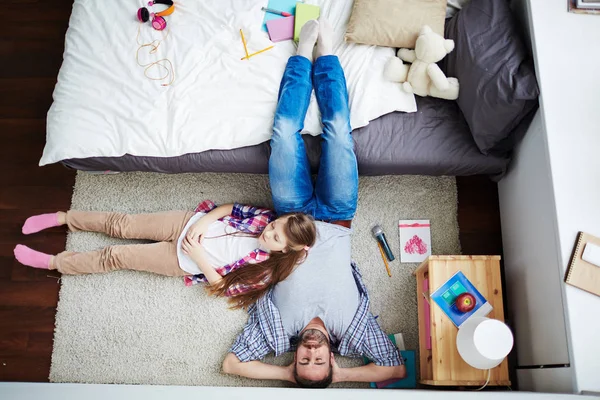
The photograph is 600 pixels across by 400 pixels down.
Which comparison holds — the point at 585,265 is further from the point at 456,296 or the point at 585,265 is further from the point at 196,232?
the point at 196,232

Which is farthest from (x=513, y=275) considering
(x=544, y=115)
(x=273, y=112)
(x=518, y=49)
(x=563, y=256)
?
(x=273, y=112)

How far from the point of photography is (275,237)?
2.01 m

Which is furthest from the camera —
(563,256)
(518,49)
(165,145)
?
(165,145)

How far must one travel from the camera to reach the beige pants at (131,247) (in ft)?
7.29

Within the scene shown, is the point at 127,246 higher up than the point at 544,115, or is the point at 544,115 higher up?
the point at 544,115

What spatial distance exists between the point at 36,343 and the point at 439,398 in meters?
1.78

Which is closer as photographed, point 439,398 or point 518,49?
point 439,398

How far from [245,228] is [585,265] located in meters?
1.30

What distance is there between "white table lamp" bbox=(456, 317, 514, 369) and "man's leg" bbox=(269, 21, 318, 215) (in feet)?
2.71

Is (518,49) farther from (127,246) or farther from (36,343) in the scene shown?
(36,343)

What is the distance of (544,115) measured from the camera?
175cm

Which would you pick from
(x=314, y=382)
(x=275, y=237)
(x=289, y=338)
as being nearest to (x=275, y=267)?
(x=275, y=237)

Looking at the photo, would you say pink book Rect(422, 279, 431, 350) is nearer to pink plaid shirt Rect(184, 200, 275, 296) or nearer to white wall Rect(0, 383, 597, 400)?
white wall Rect(0, 383, 597, 400)

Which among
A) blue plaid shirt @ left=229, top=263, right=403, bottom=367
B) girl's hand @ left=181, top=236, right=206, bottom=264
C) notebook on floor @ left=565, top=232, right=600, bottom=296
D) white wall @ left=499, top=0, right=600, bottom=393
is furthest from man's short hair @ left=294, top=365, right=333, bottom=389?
notebook on floor @ left=565, top=232, right=600, bottom=296
